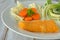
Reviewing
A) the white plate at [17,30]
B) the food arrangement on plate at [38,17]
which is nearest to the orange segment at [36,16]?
the food arrangement on plate at [38,17]

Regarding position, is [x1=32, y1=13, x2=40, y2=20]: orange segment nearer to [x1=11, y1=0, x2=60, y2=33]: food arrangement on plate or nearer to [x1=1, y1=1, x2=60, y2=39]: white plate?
[x1=11, y1=0, x2=60, y2=33]: food arrangement on plate

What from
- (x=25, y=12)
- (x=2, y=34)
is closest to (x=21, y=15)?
(x=25, y=12)

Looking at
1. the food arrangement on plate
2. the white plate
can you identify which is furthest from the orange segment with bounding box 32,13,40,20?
the white plate

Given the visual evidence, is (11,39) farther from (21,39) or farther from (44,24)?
(44,24)

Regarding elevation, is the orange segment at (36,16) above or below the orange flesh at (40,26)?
above

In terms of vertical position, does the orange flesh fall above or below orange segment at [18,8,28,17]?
below

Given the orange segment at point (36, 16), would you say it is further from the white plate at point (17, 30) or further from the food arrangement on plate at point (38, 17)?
the white plate at point (17, 30)

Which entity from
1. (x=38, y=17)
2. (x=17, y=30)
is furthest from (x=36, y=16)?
(x=17, y=30)
